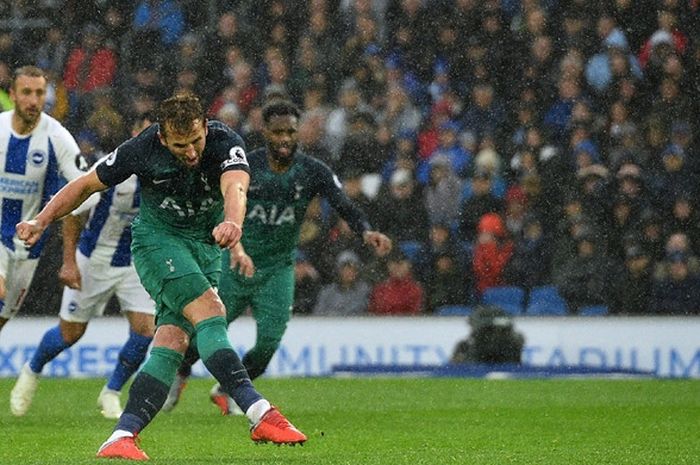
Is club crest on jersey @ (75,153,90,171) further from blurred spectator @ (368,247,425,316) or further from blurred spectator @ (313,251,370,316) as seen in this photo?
blurred spectator @ (368,247,425,316)

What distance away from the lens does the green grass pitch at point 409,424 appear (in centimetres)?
809

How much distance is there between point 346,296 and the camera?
16172 millimetres

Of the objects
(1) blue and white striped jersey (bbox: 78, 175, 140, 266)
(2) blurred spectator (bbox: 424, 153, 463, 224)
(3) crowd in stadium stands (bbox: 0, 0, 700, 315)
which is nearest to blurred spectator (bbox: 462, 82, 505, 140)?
(3) crowd in stadium stands (bbox: 0, 0, 700, 315)

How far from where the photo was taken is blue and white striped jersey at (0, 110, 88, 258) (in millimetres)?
10492

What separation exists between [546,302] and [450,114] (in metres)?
2.98

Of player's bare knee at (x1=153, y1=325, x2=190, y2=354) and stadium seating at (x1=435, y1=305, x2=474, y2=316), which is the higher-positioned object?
player's bare knee at (x1=153, y1=325, x2=190, y2=354)

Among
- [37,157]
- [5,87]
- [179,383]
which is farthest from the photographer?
[5,87]

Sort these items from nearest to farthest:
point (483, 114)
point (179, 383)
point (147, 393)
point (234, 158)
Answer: point (147, 393) < point (234, 158) < point (179, 383) < point (483, 114)

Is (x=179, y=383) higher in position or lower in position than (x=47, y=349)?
lower

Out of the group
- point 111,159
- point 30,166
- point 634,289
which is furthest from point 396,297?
point 111,159

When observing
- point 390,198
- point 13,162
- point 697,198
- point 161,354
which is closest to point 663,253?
point 697,198

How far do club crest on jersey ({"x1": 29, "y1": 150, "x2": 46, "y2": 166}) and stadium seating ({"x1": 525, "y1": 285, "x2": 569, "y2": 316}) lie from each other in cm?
695

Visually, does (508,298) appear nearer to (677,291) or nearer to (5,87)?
(677,291)

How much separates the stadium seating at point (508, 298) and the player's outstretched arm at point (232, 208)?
8.85 m
